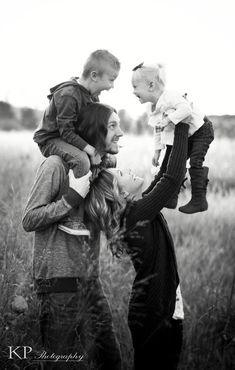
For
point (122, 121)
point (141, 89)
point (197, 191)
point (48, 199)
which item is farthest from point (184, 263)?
point (122, 121)

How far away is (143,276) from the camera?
10.3 ft

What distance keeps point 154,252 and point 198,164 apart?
72 centimetres

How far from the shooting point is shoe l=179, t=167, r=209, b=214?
141 inches

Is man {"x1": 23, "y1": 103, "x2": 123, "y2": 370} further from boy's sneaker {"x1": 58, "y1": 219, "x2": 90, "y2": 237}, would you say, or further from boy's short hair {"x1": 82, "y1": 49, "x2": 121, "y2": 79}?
boy's short hair {"x1": 82, "y1": 49, "x2": 121, "y2": 79}

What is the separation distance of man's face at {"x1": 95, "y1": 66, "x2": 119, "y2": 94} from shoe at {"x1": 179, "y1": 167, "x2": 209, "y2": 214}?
0.78 meters

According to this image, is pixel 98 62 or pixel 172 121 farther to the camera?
pixel 98 62

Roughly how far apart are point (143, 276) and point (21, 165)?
445 cm

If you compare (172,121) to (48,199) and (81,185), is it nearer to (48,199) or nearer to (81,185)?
(81,185)

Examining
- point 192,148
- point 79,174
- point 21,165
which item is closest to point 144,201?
point 79,174

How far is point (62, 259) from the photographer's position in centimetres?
301

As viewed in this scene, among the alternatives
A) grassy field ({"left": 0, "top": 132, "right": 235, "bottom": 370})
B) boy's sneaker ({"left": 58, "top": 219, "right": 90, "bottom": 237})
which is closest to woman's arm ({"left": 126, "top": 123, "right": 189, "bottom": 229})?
boy's sneaker ({"left": 58, "top": 219, "right": 90, "bottom": 237})

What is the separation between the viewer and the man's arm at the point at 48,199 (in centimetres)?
292

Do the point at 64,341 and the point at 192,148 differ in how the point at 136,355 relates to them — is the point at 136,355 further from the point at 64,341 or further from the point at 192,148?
the point at 192,148

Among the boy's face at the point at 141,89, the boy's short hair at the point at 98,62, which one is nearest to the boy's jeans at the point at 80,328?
the boy's face at the point at 141,89
